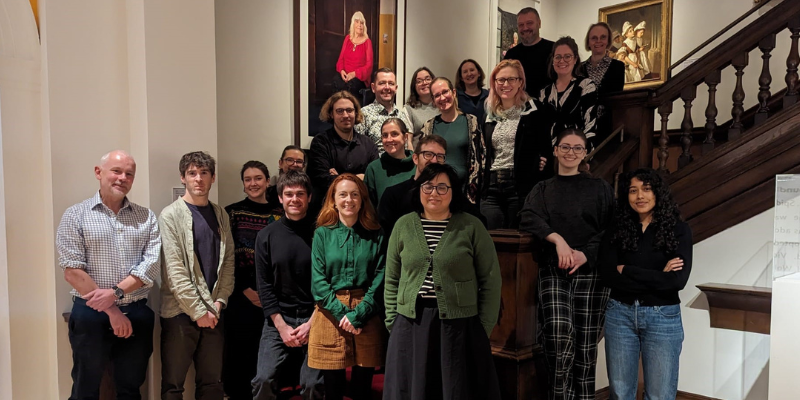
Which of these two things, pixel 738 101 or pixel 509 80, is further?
pixel 738 101

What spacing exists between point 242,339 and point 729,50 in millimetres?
3762

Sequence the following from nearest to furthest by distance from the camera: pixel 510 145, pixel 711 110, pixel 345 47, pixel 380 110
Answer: pixel 510 145
pixel 711 110
pixel 380 110
pixel 345 47

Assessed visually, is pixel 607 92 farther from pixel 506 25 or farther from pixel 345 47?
pixel 506 25

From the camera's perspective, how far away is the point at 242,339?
362 centimetres

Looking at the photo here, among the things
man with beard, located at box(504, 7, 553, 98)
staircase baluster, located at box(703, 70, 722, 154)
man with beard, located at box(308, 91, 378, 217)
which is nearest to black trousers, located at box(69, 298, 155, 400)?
man with beard, located at box(308, 91, 378, 217)

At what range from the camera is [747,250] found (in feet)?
12.6

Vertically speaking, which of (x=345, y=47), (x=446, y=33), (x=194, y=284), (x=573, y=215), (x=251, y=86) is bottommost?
(x=194, y=284)

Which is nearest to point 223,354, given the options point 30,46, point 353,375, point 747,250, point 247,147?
point 353,375

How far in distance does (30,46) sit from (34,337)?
1689mm

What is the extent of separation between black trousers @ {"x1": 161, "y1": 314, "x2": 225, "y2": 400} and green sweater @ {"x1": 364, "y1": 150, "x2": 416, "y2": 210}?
119 cm

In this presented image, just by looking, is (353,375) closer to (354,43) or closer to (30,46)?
(30,46)

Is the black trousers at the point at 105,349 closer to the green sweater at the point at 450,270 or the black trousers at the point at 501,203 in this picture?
the green sweater at the point at 450,270

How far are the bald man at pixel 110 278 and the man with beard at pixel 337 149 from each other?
1.07 meters

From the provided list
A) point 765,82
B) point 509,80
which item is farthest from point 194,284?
point 765,82
